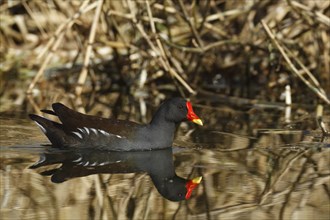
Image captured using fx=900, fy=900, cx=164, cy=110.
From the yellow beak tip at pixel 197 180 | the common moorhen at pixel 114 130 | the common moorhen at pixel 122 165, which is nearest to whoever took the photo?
the common moorhen at pixel 122 165

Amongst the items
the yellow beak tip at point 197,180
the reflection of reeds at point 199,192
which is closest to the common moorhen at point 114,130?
the reflection of reeds at point 199,192

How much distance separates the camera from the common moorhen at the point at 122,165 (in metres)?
5.91

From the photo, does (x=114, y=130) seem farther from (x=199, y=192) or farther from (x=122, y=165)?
(x=199, y=192)

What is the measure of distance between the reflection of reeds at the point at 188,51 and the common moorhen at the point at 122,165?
2.76 meters

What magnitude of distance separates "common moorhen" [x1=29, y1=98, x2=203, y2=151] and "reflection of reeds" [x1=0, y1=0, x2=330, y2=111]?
2.46m

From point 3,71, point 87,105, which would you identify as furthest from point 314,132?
point 3,71

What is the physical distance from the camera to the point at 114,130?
696cm

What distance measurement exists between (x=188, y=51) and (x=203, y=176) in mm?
4062

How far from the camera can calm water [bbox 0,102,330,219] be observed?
5195 mm

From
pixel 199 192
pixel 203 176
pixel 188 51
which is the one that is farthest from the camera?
pixel 188 51

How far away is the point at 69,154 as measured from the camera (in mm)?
6891

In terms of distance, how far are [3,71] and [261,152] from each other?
5.77 m

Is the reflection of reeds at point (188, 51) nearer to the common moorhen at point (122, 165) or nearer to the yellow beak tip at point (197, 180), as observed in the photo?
the common moorhen at point (122, 165)

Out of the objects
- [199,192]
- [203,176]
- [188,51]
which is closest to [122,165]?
[203,176]
